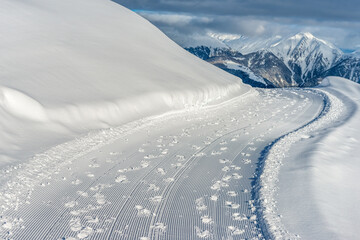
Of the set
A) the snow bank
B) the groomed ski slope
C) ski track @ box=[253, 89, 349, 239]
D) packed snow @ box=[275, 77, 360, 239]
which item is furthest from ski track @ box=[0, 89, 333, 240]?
packed snow @ box=[275, 77, 360, 239]

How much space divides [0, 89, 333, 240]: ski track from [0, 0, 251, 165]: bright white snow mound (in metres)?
1.69

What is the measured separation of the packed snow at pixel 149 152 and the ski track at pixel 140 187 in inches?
1.6

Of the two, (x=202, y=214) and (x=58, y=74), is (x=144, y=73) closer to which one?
(x=58, y=74)

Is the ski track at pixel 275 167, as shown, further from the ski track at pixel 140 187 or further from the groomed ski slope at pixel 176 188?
the ski track at pixel 140 187

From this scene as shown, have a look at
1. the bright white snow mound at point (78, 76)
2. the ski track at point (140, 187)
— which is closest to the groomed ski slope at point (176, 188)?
the ski track at point (140, 187)

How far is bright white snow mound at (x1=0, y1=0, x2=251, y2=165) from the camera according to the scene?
1429cm

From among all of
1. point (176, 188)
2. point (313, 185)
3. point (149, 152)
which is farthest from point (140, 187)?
point (313, 185)

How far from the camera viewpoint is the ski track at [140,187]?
295 inches

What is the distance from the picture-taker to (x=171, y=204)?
28.4ft

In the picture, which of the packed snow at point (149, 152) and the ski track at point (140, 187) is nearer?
the ski track at point (140, 187)

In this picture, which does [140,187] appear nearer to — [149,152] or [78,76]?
[149,152]

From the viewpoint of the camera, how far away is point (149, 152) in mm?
12852

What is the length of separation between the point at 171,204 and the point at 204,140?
21.3ft

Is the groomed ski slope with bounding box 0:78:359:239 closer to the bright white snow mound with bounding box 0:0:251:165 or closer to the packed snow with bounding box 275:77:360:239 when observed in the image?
the packed snow with bounding box 275:77:360:239
